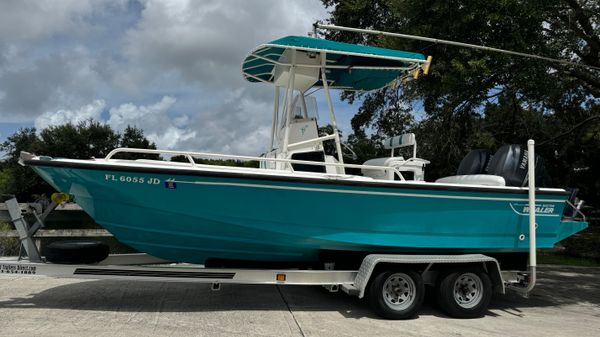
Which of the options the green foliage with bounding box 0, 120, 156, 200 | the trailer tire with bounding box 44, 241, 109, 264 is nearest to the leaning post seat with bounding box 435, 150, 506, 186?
the trailer tire with bounding box 44, 241, 109, 264

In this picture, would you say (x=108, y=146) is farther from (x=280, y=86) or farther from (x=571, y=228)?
(x=571, y=228)

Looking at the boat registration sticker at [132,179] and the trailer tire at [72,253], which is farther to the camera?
the trailer tire at [72,253]

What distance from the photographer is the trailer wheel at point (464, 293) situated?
5539mm

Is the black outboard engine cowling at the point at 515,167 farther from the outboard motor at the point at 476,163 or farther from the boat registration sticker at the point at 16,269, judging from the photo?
the boat registration sticker at the point at 16,269

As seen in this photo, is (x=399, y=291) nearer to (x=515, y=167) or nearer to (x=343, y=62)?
(x=515, y=167)

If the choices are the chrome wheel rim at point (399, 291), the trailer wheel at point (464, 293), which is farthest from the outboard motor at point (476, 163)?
the chrome wheel rim at point (399, 291)

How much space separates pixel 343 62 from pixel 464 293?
326 centimetres

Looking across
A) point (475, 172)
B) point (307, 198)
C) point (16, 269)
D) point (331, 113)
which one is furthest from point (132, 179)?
point (475, 172)

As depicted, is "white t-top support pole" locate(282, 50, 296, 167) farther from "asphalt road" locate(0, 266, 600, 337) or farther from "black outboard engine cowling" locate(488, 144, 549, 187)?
"black outboard engine cowling" locate(488, 144, 549, 187)

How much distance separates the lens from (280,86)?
22.4 ft

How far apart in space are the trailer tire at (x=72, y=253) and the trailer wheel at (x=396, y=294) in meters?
3.08

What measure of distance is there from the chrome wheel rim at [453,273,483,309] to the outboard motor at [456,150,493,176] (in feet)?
5.20

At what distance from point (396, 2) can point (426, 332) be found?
575cm

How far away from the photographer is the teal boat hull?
194 inches
